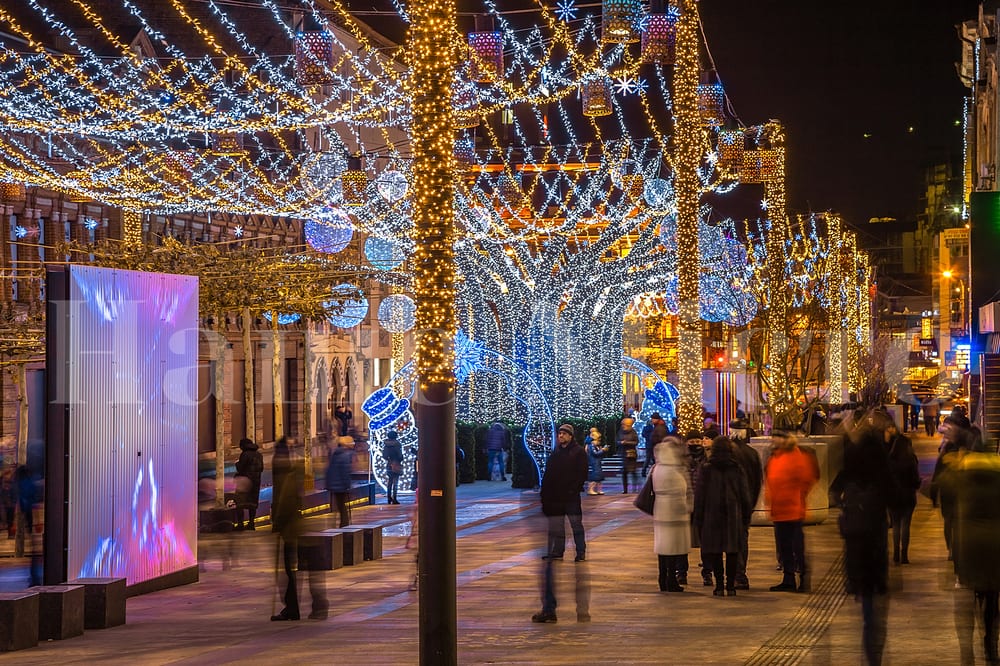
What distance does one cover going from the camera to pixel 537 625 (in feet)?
40.3

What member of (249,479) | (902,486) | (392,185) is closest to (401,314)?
(392,185)

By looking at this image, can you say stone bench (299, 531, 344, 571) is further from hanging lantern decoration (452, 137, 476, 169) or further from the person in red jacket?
hanging lantern decoration (452, 137, 476, 169)

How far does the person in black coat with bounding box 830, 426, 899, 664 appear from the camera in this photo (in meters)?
9.52

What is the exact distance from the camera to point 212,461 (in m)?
42.7

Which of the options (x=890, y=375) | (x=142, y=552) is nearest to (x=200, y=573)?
(x=142, y=552)

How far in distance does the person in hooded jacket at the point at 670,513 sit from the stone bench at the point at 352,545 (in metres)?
4.97

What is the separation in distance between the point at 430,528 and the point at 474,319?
3463 centimetres

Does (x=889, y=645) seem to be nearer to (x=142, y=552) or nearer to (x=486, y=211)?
(x=142, y=552)

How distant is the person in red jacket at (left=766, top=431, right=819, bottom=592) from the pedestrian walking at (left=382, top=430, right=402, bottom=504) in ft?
45.2

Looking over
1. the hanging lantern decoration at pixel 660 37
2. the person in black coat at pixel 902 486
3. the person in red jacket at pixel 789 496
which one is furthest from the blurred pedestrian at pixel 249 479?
the person in red jacket at pixel 789 496

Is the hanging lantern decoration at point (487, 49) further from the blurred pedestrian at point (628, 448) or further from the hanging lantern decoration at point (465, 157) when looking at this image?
the blurred pedestrian at point (628, 448)

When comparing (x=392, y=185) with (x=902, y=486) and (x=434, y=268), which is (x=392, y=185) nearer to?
(x=902, y=486)

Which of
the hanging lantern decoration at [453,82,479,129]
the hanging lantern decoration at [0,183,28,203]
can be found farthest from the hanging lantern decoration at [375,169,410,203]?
the hanging lantern decoration at [0,183,28,203]

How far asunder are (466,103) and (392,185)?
318 inches
